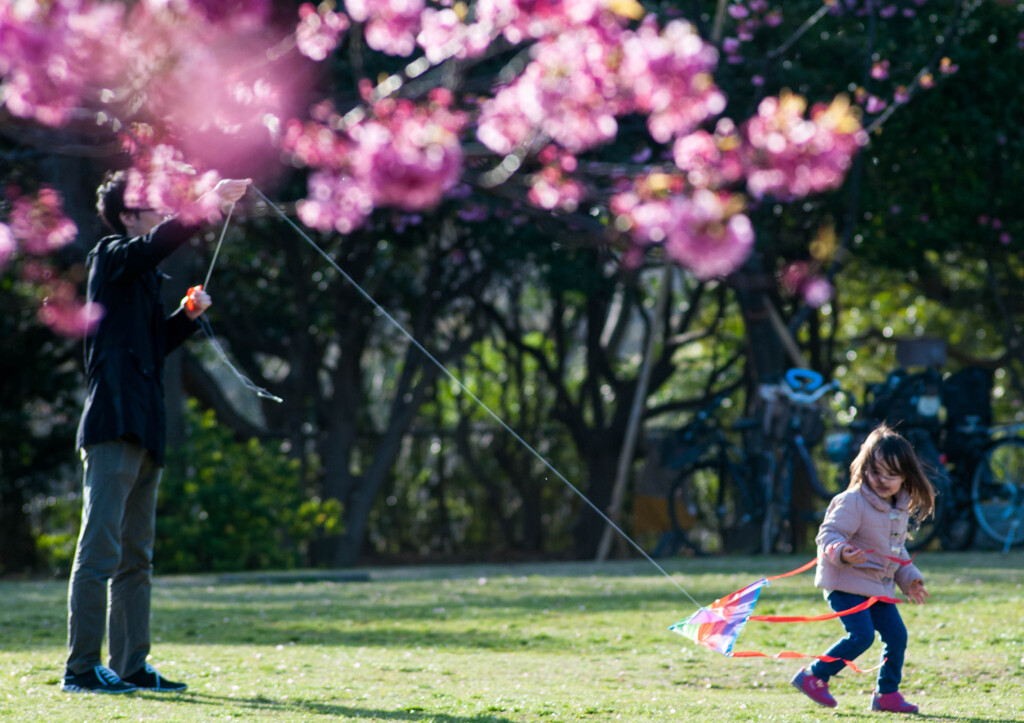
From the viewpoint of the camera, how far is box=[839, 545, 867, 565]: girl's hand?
13.6ft

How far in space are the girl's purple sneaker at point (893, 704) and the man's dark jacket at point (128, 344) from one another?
2495mm

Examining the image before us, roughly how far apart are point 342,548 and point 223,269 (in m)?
3.14

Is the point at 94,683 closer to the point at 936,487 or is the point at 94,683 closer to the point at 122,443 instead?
the point at 122,443

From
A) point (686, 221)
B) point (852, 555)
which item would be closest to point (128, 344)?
point (686, 221)

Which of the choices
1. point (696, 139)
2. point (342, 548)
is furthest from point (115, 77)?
point (342, 548)

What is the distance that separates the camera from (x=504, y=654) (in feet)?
17.9

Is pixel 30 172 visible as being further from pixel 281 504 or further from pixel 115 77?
pixel 115 77

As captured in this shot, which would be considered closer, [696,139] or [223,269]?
[696,139]

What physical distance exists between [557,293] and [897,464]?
9.14 m

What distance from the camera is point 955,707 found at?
4.16 metres

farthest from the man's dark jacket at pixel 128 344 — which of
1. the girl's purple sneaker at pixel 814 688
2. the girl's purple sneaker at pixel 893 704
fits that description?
the girl's purple sneaker at pixel 893 704

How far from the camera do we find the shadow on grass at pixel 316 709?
3.89 meters

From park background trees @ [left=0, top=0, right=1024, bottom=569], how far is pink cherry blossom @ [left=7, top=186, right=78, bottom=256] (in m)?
0.35

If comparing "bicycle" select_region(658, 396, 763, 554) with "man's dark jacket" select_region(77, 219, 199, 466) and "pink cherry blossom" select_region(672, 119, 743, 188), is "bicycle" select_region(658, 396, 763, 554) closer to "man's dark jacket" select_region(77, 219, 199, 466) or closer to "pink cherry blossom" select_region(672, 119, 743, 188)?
"pink cherry blossom" select_region(672, 119, 743, 188)
